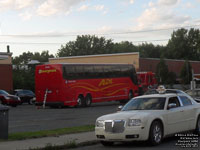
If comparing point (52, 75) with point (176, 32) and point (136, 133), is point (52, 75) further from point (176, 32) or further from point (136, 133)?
point (176, 32)

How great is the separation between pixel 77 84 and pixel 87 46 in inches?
3084

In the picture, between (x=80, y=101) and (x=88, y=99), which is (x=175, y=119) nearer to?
(x=80, y=101)

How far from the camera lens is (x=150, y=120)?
12828 mm

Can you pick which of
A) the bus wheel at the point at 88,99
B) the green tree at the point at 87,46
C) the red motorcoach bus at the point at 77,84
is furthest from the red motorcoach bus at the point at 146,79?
the green tree at the point at 87,46

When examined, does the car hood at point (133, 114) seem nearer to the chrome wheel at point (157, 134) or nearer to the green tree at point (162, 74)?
the chrome wheel at point (157, 134)

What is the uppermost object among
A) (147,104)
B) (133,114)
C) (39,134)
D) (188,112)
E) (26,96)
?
(147,104)

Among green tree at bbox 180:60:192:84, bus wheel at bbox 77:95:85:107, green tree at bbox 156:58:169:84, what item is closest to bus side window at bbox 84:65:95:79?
bus wheel at bbox 77:95:85:107

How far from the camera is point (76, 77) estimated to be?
3703 centimetres

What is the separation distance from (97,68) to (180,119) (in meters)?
26.0

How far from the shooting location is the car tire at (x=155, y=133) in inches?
505

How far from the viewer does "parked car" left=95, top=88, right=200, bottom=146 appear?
1266 centimetres

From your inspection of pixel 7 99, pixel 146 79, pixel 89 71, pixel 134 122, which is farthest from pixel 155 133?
pixel 146 79

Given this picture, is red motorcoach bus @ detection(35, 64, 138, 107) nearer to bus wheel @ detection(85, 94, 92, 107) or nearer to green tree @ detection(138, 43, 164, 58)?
bus wheel @ detection(85, 94, 92, 107)

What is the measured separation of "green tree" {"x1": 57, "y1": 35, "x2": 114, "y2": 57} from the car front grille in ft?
330
